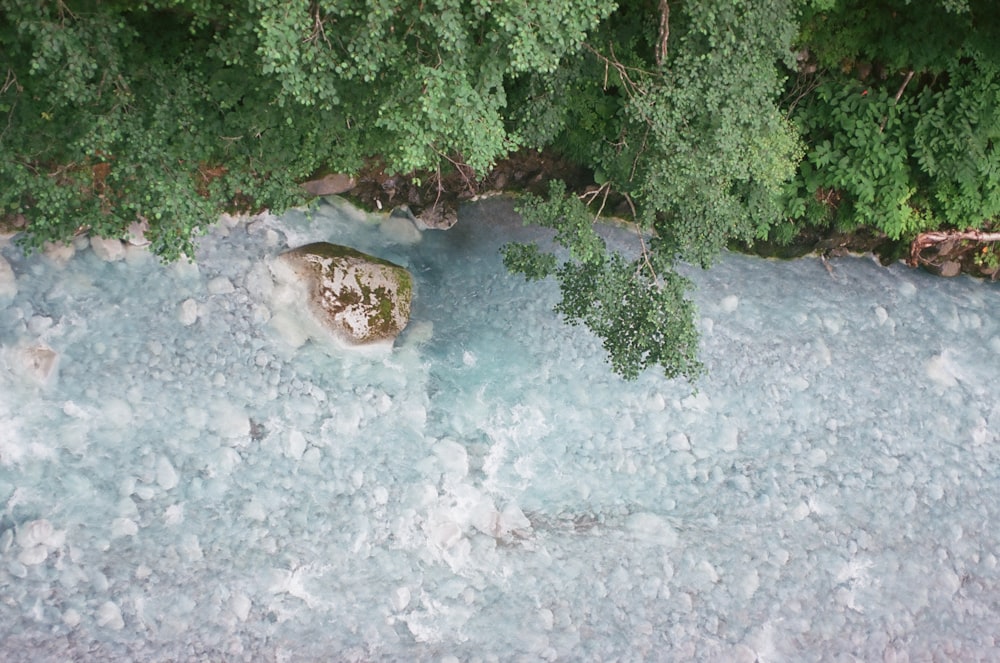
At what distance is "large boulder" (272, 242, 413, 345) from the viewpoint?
7086 millimetres

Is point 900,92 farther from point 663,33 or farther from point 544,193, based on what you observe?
point 544,193

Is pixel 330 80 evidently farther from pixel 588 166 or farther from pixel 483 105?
pixel 588 166

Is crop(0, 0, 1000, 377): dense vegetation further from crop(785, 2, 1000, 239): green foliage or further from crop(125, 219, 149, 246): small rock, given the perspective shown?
crop(125, 219, 149, 246): small rock

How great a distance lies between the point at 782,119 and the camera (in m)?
7.07

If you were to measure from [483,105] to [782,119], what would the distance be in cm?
341

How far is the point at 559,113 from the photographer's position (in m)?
6.44

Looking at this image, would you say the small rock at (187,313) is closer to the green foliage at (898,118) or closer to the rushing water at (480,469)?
the rushing water at (480,469)

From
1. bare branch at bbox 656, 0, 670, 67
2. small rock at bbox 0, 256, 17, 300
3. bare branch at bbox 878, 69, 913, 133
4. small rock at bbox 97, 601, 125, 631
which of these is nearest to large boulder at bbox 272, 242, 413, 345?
small rock at bbox 0, 256, 17, 300

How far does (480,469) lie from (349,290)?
196cm

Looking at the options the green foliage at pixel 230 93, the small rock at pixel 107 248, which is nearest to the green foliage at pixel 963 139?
the green foliage at pixel 230 93

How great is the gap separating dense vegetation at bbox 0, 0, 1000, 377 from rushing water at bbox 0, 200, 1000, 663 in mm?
875

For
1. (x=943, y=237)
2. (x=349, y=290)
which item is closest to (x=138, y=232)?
(x=349, y=290)

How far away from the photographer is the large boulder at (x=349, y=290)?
7.09 m

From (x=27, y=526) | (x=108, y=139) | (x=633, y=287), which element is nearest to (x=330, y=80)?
(x=108, y=139)
